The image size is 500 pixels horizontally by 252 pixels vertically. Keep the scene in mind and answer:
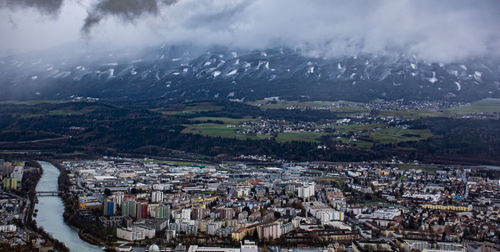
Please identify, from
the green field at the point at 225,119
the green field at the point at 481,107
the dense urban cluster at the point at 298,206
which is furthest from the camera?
the green field at the point at 225,119

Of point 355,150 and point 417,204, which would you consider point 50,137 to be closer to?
point 355,150

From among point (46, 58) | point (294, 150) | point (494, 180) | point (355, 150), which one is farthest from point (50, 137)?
point (46, 58)

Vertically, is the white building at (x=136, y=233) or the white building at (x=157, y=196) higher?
the white building at (x=157, y=196)

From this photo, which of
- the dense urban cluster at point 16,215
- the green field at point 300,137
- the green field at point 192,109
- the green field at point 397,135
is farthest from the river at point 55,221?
the green field at point 192,109

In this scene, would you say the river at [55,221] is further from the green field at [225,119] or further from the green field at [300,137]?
the green field at [225,119]

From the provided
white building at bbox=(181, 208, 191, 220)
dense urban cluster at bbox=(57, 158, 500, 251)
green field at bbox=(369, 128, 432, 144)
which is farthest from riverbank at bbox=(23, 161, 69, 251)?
green field at bbox=(369, 128, 432, 144)

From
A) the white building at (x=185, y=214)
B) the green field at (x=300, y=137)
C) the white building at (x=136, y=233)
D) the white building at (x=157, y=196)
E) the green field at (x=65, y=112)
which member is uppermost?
the green field at (x=65, y=112)

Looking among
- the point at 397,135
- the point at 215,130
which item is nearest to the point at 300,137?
the point at 397,135
